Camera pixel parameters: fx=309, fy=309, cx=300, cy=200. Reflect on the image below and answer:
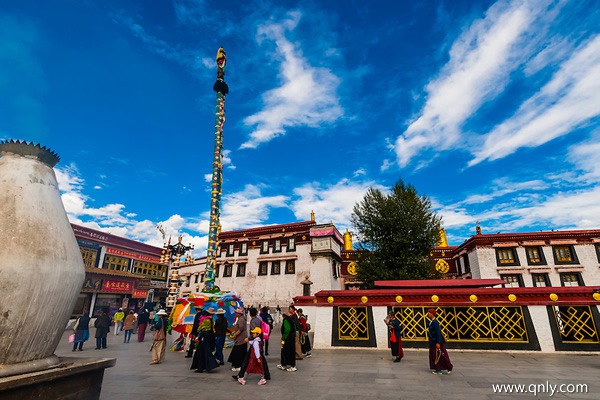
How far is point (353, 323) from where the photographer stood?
1252cm

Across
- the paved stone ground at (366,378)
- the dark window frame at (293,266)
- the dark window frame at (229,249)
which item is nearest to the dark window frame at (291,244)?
the dark window frame at (293,266)

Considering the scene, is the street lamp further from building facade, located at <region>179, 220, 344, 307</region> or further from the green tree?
the green tree

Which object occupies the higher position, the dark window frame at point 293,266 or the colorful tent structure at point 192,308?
the dark window frame at point 293,266

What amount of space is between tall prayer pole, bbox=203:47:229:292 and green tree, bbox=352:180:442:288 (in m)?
11.5

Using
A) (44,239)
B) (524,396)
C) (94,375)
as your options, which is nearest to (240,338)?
(94,375)

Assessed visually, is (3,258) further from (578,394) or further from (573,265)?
(573,265)

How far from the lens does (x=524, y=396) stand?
5.73 meters

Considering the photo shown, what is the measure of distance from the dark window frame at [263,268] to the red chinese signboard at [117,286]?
13.3m

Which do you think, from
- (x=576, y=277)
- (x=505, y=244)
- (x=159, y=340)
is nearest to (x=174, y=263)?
(x=159, y=340)

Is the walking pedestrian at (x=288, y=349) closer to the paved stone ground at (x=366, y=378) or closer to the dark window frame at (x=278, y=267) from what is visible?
the paved stone ground at (x=366, y=378)

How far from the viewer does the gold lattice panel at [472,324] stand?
11234 millimetres

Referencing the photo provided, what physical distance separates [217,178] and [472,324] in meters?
16.5

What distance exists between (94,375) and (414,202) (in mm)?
24747

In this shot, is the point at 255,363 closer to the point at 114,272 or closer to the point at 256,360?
the point at 256,360
